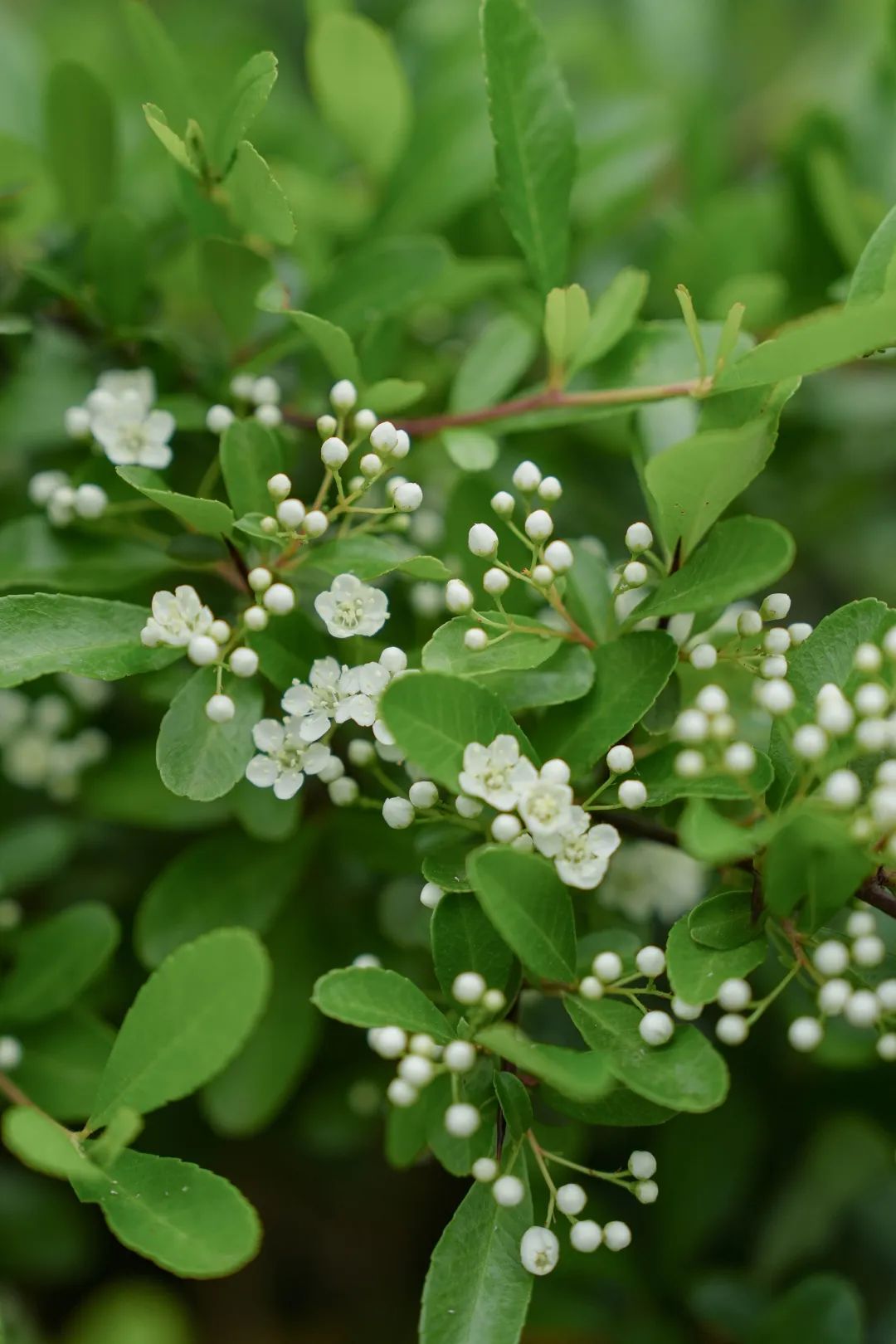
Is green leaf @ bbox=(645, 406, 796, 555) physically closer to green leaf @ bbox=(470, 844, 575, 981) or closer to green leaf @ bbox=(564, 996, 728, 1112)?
green leaf @ bbox=(470, 844, 575, 981)

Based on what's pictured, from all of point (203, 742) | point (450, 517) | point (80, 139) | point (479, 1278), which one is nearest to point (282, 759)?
point (203, 742)

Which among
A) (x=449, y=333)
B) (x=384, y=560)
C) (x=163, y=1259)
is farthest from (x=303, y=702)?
(x=449, y=333)

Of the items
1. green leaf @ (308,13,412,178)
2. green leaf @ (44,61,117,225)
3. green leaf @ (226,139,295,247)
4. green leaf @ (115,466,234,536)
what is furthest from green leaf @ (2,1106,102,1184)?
green leaf @ (308,13,412,178)

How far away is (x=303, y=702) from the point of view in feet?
2.77

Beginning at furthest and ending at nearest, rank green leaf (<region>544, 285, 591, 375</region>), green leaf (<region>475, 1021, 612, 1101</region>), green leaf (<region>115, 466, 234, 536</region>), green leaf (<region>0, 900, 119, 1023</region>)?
green leaf (<region>0, 900, 119, 1023</region>) → green leaf (<region>544, 285, 591, 375</region>) → green leaf (<region>115, 466, 234, 536</region>) → green leaf (<region>475, 1021, 612, 1101</region>)

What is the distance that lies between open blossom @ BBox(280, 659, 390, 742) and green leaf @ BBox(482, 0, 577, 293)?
40 centimetres

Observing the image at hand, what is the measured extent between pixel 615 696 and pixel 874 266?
0.35m

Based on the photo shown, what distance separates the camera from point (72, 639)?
856mm

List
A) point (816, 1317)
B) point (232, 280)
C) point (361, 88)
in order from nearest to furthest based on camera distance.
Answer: point (232, 280)
point (816, 1317)
point (361, 88)

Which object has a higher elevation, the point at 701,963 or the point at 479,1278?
the point at 701,963

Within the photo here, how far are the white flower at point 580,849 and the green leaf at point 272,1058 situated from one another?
0.49 meters

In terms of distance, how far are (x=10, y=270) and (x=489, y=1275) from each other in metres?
1.10

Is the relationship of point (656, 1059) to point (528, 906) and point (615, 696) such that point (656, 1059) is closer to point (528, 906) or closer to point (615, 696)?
point (528, 906)

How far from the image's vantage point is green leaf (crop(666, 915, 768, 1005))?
741 mm
